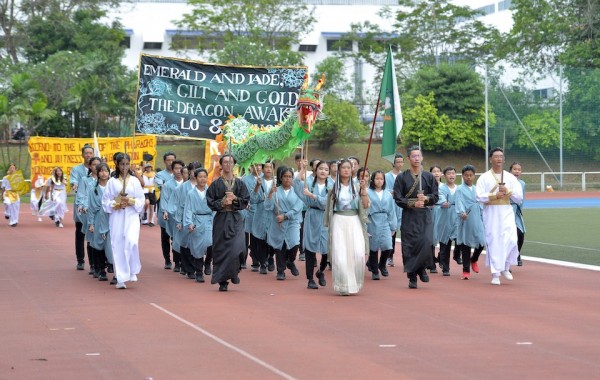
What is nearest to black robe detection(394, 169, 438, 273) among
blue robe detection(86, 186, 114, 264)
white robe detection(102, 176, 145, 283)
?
white robe detection(102, 176, 145, 283)

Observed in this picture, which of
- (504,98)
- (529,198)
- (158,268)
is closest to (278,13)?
(504,98)

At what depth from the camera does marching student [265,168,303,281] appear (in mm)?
15453

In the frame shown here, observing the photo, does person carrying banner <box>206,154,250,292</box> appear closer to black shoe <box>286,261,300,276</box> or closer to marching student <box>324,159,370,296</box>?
marching student <box>324,159,370,296</box>

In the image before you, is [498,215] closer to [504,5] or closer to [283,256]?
[283,256]

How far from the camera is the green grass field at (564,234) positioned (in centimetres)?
1892

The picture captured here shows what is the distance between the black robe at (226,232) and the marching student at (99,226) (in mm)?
1648

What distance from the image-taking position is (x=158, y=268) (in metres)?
16.7

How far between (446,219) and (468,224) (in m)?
0.96

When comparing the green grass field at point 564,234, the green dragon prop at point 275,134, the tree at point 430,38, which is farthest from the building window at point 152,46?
the green dragon prop at point 275,134

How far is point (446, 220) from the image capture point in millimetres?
16516

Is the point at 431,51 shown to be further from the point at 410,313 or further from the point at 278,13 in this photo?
the point at 410,313

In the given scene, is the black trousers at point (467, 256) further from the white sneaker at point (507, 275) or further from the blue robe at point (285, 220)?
the blue robe at point (285, 220)

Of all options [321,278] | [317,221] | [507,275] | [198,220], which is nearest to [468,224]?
[507,275]

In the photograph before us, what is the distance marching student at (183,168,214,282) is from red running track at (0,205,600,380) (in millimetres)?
486
